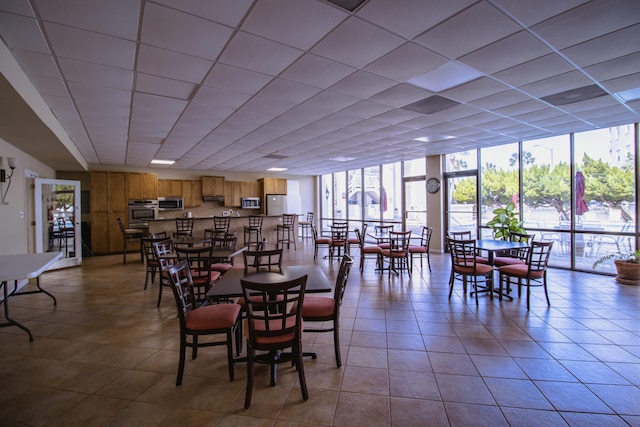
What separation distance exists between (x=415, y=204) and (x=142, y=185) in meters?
8.74

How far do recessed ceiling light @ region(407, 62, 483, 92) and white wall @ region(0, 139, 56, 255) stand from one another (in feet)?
21.4

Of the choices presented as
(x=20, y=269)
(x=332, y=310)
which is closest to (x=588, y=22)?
(x=332, y=310)

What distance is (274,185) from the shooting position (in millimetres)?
11977

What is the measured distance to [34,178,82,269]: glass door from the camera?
665 centimetres

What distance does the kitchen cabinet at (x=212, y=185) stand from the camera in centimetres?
1071

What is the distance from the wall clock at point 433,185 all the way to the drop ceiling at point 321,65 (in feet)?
8.75

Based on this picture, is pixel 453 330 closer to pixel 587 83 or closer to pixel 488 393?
pixel 488 393

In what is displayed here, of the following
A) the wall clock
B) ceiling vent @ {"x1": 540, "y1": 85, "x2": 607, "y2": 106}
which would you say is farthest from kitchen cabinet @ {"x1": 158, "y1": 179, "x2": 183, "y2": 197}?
ceiling vent @ {"x1": 540, "y1": 85, "x2": 607, "y2": 106}

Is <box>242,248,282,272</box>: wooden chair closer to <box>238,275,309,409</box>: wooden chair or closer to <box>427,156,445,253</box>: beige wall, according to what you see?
<box>238,275,309,409</box>: wooden chair

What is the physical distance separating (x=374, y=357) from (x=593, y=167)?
6.07 m

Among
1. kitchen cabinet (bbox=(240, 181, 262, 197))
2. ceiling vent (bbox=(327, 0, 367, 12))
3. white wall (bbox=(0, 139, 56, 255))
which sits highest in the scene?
ceiling vent (bbox=(327, 0, 367, 12))

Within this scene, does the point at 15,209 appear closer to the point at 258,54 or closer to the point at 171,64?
the point at 171,64

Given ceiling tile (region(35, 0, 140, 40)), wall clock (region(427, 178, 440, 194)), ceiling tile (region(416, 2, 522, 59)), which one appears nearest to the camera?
ceiling tile (region(35, 0, 140, 40))

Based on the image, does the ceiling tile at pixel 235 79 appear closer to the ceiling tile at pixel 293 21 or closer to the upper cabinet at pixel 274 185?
the ceiling tile at pixel 293 21
